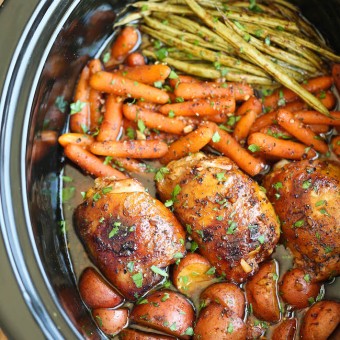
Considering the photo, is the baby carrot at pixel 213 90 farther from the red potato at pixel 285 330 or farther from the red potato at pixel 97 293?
the red potato at pixel 285 330

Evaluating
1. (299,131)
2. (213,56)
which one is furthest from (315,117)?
(213,56)

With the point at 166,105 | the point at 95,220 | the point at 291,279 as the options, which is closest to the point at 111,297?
the point at 95,220


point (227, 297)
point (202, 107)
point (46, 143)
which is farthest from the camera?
point (202, 107)

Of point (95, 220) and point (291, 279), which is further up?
point (95, 220)

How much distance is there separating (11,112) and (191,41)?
5.07 ft

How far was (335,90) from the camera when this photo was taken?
155 inches

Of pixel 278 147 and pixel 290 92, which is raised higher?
pixel 290 92

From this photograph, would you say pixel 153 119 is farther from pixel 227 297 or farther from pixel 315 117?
pixel 227 297

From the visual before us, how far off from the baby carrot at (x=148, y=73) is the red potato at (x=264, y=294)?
1516 mm

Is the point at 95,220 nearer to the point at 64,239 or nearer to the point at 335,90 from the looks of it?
the point at 64,239

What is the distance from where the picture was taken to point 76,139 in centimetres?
381

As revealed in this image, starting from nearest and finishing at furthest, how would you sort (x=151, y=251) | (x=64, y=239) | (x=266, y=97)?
(x=151, y=251), (x=64, y=239), (x=266, y=97)

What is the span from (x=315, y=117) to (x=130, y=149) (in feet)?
4.35

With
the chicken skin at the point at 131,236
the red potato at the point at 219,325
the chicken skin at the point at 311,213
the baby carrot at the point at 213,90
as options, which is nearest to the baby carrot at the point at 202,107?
the baby carrot at the point at 213,90
